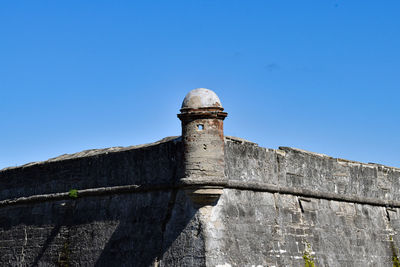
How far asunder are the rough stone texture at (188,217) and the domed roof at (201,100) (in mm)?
774

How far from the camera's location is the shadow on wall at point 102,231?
11.8m

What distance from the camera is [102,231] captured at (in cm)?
1290

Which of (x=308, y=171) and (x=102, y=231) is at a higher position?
(x=308, y=171)

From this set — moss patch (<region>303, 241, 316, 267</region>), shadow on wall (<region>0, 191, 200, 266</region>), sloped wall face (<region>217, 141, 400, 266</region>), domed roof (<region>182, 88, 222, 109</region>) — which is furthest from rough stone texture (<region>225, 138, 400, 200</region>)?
shadow on wall (<region>0, 191, 200, 266</region>)

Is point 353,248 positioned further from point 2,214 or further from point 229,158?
point 2,214

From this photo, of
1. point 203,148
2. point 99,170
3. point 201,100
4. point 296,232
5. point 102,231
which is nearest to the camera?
point 203,148

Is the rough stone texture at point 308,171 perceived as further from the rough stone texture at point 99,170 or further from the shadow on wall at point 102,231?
the shadow on wall at point 102,231

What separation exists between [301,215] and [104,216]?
3.59 m

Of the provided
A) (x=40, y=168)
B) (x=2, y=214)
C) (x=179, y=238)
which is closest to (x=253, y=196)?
(x=179, y=238)

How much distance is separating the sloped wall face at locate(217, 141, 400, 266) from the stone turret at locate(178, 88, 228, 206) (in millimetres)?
453

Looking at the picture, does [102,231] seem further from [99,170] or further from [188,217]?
[188,217]

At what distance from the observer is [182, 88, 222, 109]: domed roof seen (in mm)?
11570

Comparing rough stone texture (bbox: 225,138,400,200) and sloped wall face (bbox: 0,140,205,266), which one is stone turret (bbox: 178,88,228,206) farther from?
rough stone texture (bbox: 225,138,400,200)

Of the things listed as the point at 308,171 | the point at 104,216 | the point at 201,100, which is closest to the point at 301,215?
the point at 308,171
